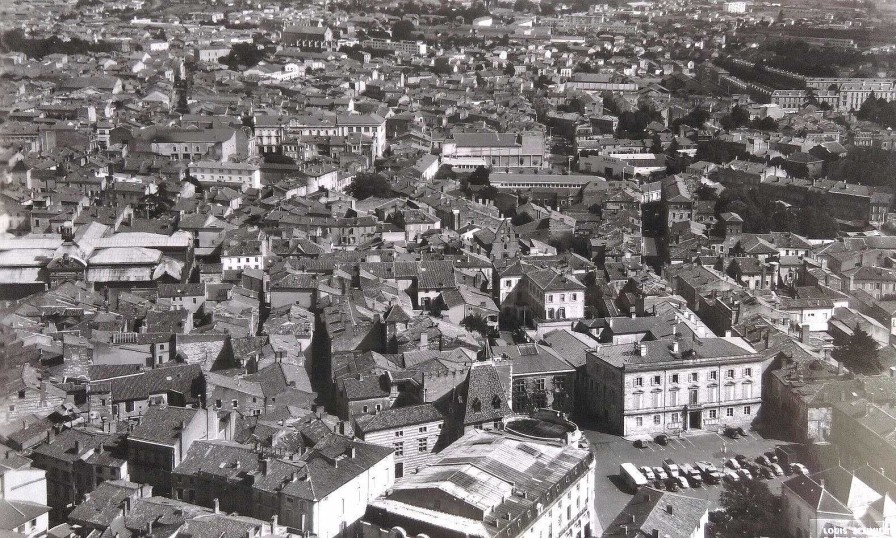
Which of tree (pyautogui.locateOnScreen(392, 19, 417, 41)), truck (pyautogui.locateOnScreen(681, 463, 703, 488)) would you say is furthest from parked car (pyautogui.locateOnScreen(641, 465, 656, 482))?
tree (pyautogui.locateOnScreen(392, 19, 417, 41))

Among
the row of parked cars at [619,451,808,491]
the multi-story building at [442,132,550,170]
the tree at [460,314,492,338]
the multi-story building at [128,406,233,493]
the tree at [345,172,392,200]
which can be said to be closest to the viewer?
the multi-story building at [128,406,233,493]

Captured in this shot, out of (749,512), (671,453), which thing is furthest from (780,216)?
(749,512)

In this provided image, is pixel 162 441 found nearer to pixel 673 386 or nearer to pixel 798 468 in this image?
pixel 673 386

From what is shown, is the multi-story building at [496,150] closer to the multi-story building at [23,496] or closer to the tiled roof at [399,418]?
the tiled roof at [399,418]

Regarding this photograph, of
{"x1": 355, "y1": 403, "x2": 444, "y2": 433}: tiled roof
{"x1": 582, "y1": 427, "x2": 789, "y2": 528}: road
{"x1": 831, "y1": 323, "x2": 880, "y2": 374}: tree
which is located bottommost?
{"x1": 582, "y1": 427, "x2": 789, "y2": 528}: road

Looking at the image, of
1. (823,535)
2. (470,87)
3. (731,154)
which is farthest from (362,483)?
Result: (470,87)

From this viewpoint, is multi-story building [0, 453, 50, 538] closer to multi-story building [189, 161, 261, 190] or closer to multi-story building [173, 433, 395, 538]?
multi-story building [173, 433, 395, 538]

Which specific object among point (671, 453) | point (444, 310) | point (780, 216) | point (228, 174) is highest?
point (228, 174)

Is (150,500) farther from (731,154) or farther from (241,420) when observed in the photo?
(731,154)
